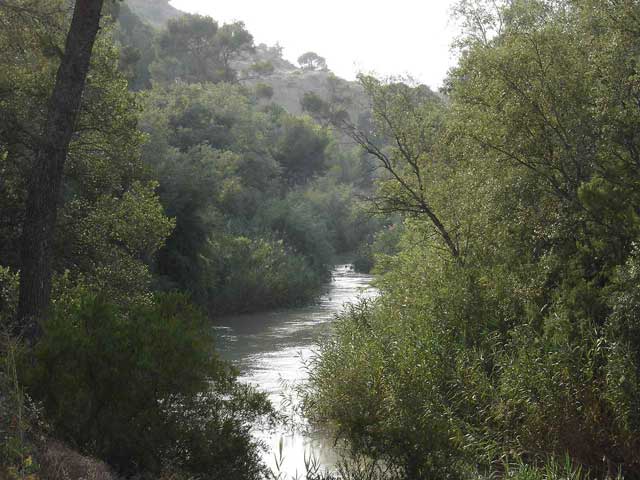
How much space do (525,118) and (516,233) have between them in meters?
2.10

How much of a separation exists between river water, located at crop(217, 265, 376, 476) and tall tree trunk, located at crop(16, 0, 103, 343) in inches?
145

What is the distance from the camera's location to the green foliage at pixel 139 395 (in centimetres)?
979

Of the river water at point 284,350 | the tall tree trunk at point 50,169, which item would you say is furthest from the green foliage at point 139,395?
the tall tree trunk at point 50,169

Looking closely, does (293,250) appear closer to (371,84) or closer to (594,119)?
(371,84)

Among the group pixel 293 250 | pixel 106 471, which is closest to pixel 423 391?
pixel 106 471

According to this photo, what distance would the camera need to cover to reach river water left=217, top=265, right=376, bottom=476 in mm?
14945

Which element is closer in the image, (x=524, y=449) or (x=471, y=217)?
(x=524, y=449)

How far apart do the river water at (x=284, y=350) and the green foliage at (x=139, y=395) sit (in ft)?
4.31

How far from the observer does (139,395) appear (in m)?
10.1

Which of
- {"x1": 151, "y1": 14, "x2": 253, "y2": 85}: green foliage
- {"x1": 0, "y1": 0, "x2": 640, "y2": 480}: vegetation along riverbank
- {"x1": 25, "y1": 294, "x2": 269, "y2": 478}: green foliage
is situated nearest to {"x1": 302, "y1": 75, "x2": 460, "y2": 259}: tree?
{"x1": 0, "y1": 0, "x2": 640, "y2": 480}: vegetation along riverbank

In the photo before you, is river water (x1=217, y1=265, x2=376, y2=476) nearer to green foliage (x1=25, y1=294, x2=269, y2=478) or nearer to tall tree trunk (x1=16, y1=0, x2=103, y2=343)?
green foliage (x1=25, y1=294, x2=269, y2=478)

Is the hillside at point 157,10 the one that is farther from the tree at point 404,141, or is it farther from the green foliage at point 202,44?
the tree at point 404,141

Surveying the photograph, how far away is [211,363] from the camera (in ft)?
35.2

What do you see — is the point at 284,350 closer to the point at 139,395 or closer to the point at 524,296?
the point at 524,296
